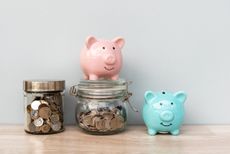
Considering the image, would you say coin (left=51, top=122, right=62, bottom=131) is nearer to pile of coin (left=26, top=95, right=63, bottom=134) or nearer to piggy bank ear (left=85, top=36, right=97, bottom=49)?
pile of coin (left=26, top=95, right=63, bottom=134)

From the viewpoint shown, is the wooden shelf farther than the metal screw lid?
No

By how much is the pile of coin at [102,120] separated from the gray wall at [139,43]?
13cm

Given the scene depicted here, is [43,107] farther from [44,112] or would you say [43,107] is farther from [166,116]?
[166,116]

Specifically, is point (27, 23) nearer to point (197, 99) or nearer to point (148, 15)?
point (148, 15)

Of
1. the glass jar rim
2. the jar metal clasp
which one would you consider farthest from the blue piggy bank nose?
the jar metal clasp

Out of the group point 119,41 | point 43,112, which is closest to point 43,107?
point 43,112

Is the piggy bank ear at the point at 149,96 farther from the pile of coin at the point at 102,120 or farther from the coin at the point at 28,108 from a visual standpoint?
the coin at the point at 28,108

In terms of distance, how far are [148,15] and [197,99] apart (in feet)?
0.81

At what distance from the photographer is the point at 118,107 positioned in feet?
2.37

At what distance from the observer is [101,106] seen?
705 mm

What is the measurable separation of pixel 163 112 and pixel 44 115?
0.84 feet

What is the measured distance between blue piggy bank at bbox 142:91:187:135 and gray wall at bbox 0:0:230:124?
119 mm

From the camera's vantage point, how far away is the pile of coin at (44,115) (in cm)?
71

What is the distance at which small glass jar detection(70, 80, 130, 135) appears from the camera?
27.3 inches
